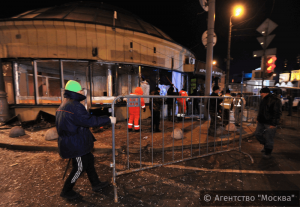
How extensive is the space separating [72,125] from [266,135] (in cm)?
499

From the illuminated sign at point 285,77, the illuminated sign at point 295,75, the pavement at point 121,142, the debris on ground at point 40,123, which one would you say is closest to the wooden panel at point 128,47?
the pavement at point 121,142

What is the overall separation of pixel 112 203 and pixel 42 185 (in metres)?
1.63

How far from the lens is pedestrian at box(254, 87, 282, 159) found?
3.83 meters

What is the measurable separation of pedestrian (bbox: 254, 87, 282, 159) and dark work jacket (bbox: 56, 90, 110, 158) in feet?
14.9

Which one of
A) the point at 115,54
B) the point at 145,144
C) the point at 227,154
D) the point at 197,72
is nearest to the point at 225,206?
the point at 227,154

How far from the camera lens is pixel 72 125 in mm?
2273

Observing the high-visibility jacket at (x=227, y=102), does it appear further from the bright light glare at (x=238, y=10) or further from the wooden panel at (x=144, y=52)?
the bright light glare at (x=238, y=10)

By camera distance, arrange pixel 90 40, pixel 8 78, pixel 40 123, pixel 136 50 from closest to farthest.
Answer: pixel 40 123 → pixel 90 40 → pixel 8 78 → pixel 136 50

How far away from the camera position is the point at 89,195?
99.7 inches

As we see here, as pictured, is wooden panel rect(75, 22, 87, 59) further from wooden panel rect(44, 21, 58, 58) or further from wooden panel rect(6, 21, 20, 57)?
wooden panel rect(6, 21, 20, 57)

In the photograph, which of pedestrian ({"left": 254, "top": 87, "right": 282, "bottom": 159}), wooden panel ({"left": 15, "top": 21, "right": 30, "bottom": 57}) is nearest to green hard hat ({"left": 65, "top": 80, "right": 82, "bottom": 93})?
pedestrian ({"left": 254, "top": 87, "right": 282, "bottom": 159})

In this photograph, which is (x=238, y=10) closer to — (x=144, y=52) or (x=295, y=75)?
(x=144, y=52)

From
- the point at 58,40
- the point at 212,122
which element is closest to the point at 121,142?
the point at 212,122

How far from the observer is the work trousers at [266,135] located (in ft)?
12.9
